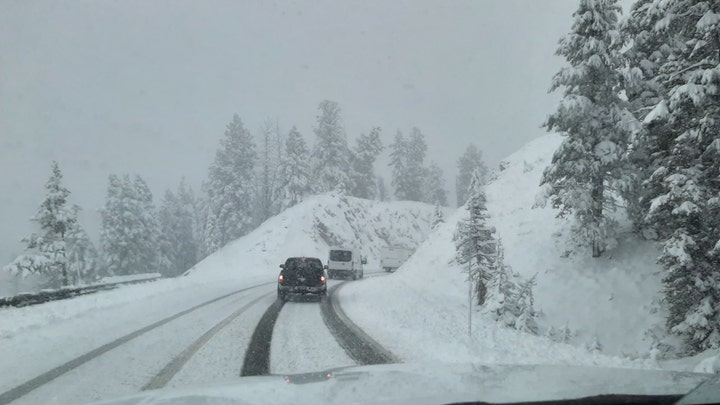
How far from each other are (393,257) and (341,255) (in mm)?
15628

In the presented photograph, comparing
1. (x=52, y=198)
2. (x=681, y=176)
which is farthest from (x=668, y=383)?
(x=52, y=198)

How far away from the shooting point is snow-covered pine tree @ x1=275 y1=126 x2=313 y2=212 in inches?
2589

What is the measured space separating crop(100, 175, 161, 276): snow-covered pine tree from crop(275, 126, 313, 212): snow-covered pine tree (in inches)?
739

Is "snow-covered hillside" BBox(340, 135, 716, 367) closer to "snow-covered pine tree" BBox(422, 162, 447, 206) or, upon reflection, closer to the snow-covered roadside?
the snow-covered roadside

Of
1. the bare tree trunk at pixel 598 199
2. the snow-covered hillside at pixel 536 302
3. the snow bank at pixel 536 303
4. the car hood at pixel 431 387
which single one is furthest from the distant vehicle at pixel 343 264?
the car hood at pixel 431 387

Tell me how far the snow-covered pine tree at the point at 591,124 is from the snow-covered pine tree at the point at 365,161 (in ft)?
200

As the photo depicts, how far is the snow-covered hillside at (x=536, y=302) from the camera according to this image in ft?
31.7

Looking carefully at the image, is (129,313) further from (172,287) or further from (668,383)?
(668,383)

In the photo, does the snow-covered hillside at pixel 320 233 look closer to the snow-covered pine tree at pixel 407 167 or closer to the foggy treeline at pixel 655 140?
the snow-covered pine tree at pixel 407 167

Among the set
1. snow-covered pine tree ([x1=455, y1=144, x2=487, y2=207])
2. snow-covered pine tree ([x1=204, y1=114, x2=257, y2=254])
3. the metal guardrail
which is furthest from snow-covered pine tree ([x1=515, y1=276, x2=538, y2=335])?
snow-covered pine tree ([x1=455, y1=144, x2=487, y2=207])

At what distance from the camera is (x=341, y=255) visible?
35.3m

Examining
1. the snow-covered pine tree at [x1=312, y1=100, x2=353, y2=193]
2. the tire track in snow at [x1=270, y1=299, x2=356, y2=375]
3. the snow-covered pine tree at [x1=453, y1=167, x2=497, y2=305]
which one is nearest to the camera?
the tire track in snow at [x1=270, y1=299, x2=356, y2=375]

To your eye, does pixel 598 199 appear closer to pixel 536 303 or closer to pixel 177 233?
pixel 536 303

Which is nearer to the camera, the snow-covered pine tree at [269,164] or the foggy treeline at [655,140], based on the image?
the foggy treeline at [655,140]
